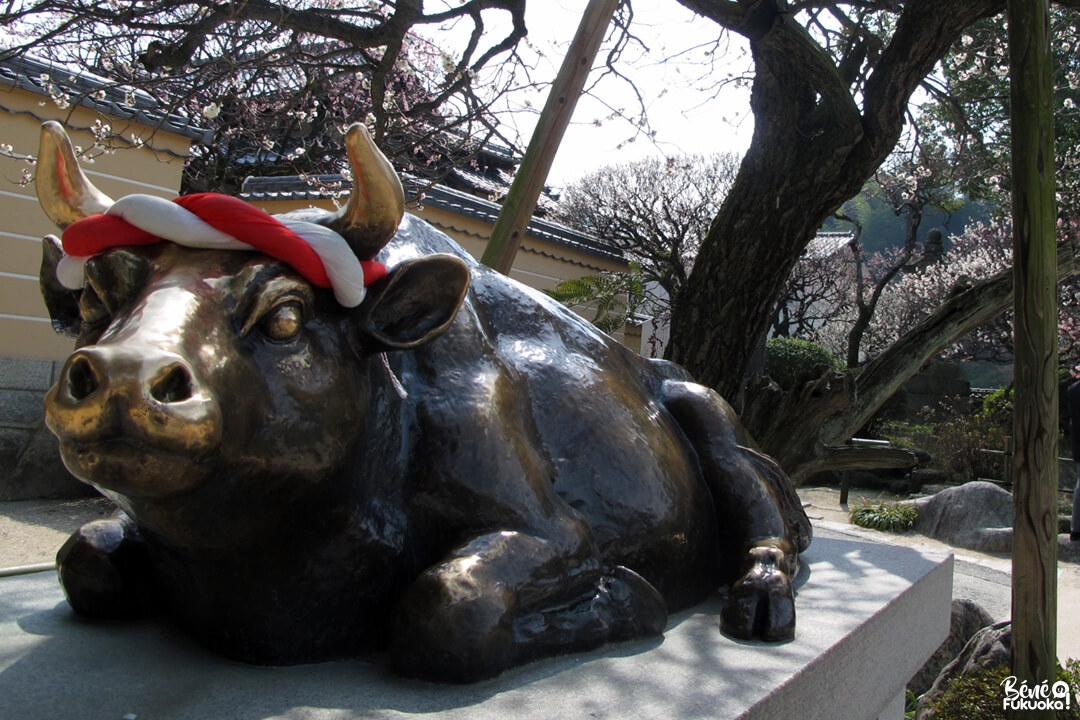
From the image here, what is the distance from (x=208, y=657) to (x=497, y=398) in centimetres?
78

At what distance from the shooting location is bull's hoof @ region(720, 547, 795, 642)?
2.11 m

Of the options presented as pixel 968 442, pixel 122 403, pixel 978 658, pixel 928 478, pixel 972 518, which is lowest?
pixel 978 658

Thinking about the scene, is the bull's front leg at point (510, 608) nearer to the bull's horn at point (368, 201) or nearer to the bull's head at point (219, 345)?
the bull's head at point (219, 345)

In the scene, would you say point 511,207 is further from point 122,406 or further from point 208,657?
point 122,406

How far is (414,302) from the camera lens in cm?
179

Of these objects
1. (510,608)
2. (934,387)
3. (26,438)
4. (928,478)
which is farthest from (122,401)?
(934,387)

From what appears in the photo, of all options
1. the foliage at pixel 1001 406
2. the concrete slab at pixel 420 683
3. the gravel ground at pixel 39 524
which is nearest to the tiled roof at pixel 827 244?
the foliage at pixel 1001 406

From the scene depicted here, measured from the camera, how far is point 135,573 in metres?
2.04

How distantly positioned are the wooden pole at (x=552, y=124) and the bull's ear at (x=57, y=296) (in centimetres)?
218

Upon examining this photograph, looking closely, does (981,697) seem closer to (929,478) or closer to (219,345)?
(219,345)

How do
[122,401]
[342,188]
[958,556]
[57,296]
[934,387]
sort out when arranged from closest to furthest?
[122,401] < [57,296] < [342,188] < [958,556] < [934,387]

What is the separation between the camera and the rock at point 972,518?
9.42 m

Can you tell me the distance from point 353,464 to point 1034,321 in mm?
2388

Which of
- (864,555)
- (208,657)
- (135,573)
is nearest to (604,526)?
(208,657)
